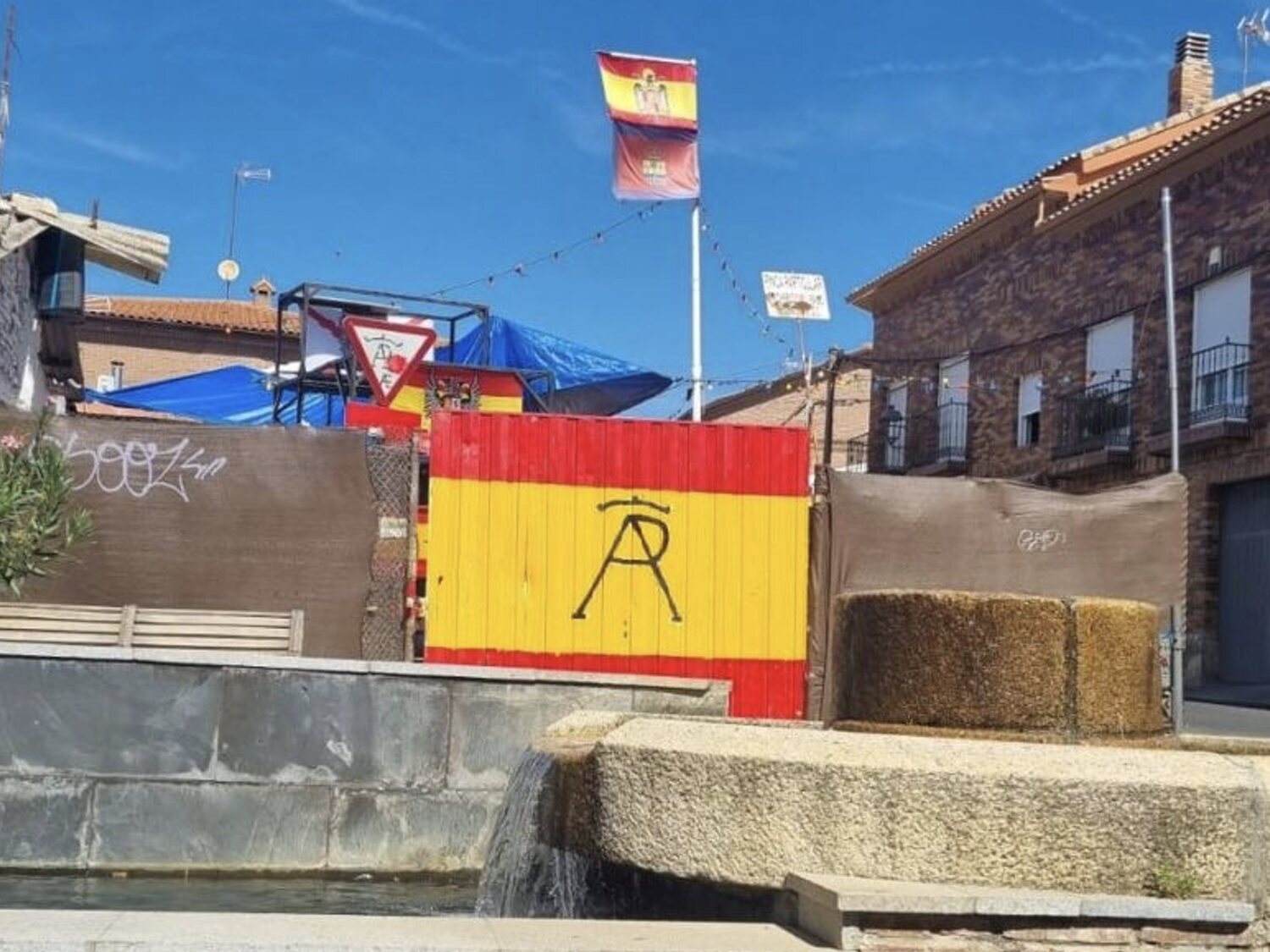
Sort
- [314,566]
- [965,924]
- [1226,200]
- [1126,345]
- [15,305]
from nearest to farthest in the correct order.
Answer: [965,924] → [314,566] → [15,305] → [1226,200] → [1126,345]

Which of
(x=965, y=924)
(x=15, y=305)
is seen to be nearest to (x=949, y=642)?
(x=965, y=924)

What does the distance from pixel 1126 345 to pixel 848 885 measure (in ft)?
78.5

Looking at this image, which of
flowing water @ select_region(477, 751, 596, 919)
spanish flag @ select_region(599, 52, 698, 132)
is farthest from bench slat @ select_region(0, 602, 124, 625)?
spanish flag @ select_region(599, 52, 698, 132)

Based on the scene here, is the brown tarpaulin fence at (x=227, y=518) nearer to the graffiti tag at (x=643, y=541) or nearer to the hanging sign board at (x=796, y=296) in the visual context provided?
the graffiti tag at (x=643, y=541)

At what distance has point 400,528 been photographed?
9.60 m

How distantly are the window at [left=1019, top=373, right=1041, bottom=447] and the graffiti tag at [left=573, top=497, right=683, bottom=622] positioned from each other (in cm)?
2098

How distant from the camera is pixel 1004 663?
4879 millimetres

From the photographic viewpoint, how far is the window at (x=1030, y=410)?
2931 centimetres

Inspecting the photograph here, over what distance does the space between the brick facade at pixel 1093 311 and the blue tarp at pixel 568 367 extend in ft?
32.6

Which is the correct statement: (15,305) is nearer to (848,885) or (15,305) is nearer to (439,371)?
(439,371)

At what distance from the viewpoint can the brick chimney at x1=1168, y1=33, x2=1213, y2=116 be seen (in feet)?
102

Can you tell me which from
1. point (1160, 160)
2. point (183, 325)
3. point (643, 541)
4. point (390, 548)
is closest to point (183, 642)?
point (390, 548)

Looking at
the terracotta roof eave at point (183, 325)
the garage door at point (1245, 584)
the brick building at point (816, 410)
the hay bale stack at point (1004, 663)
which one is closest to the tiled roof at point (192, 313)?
the terracotta roof eave at point (183, 325)

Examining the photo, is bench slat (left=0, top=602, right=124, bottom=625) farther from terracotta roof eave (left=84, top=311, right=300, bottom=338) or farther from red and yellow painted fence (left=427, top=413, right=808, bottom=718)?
terracotta roof eave (left=84, top=311, right=300, bottom=338)
